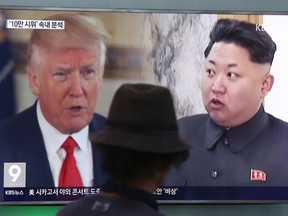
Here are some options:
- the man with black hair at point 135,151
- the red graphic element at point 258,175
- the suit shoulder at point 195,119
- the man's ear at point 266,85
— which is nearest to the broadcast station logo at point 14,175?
the suit shoulder at point 195,119

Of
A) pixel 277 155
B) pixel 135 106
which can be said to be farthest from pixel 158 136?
pixel 277 155

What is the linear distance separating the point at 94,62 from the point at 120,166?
5.98 feet

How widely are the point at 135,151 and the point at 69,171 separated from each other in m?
1.83

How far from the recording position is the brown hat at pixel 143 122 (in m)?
1.37

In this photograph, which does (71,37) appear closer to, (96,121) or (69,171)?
(96,121)

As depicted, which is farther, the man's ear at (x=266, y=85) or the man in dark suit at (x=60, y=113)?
the man's ear at (x=266, y=85)

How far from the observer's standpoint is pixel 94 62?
→ 316cm

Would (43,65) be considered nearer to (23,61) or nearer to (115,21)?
(23,61)

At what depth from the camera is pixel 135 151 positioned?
1368 mm

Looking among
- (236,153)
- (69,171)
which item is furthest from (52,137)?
(236,153)

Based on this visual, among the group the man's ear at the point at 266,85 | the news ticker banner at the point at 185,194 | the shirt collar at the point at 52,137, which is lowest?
the news ticker banner at the point at 185,194

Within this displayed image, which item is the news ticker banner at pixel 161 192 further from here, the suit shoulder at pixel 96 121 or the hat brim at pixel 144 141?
the hat brim at pixel 144 141

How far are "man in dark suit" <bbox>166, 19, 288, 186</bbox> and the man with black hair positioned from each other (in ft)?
5.87

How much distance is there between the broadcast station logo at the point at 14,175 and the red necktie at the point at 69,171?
0.19 m
